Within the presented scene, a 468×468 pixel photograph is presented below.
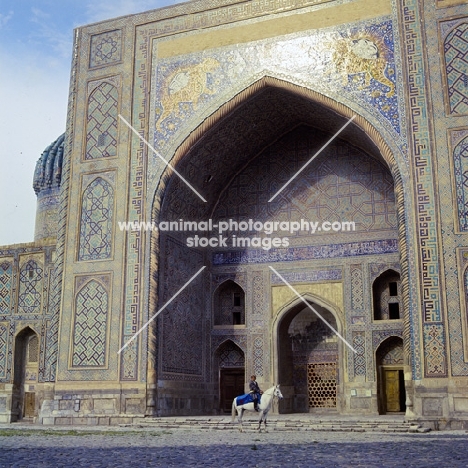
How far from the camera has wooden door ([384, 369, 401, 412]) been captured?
410 inches

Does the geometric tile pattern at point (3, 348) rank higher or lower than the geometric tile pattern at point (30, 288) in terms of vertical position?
lower

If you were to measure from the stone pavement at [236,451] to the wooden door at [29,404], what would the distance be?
430cm

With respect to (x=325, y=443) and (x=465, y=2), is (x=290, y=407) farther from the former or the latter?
(x=465, y=2)

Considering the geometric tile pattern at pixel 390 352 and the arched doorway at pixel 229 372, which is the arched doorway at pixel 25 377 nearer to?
the arched doorway at pixel 229 372

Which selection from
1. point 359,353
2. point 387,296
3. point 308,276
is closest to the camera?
point 359,353

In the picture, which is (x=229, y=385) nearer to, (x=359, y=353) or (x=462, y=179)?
(x=359, y=353)

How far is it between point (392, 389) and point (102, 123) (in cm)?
617

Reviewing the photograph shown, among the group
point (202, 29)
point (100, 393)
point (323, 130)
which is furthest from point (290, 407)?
point (202, 29)

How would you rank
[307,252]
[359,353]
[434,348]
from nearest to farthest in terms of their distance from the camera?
1. [434,348]
2. [359,353]
3. [307,252]

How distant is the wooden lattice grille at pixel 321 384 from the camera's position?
11.1m

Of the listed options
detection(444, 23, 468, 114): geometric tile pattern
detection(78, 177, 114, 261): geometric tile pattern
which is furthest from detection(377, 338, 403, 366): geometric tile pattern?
detection(78, 177, 114, 261): geometric tile pattern

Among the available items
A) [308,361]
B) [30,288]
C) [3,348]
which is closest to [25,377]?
[3,348]

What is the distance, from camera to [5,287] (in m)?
11.9

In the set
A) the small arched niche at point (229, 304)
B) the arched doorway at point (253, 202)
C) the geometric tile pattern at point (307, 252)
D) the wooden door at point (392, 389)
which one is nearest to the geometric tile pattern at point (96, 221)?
the arched doorway at point (253, 202)
